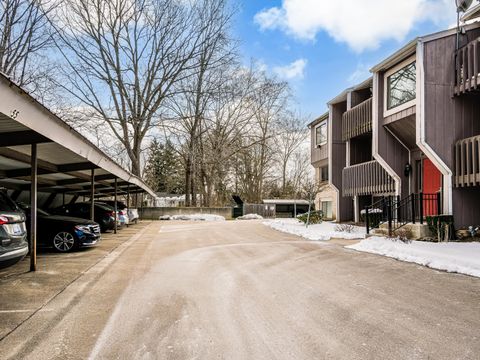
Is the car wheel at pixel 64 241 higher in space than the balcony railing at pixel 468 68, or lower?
lower

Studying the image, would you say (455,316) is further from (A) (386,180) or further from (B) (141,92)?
(B) (141,92)

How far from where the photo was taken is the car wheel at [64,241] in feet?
35.4

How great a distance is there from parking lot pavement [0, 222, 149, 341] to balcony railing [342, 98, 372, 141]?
12.6 metres

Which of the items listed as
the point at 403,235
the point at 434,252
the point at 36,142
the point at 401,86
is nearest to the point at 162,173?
the point at 401,86

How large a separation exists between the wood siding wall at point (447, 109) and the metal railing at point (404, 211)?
1.29m

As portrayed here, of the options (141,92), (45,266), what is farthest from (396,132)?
(141,92)

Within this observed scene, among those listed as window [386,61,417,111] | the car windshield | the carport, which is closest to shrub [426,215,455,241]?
window [386,61,417,111]

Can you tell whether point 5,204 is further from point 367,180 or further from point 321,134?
point 321,134

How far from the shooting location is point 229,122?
1560 inches

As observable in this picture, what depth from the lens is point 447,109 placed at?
12.6m

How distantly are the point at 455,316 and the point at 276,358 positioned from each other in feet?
8.53

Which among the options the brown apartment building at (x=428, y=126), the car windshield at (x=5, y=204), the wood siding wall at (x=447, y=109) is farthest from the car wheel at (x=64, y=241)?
the wood siding wall at (x=447, y=109)

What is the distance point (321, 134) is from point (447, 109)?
1183 centimetres

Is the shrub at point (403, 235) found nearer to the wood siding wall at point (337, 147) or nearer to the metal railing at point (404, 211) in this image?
the metal railing at point (404, 211)
